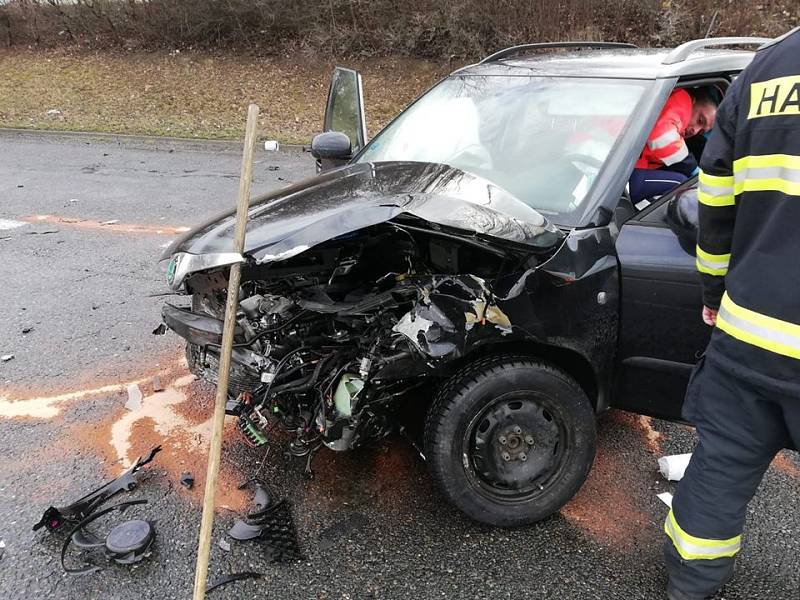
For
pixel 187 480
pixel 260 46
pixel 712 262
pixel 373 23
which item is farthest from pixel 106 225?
pixel 260 46

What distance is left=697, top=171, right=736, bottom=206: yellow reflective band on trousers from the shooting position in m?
1.78

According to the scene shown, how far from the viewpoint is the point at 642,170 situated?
2637mm

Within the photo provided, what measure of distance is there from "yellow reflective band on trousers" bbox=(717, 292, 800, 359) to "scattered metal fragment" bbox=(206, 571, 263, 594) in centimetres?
178

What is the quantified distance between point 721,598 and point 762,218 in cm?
133

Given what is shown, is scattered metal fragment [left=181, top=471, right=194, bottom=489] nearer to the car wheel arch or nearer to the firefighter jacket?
the car wheel arch

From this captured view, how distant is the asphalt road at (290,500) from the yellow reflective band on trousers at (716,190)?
4.42 ft

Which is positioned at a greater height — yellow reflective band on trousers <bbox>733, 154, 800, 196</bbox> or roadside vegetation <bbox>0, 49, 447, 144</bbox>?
yellow reflective band on trousers <bbox>733, 154, 800, 196</bbox>

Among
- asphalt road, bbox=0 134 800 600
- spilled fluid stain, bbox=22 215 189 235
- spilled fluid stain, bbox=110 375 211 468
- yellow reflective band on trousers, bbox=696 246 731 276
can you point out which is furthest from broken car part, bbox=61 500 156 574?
spilled fluid stain, bbox=22 215 189 235

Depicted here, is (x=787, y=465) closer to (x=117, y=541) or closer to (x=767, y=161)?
(x=767, y=161)

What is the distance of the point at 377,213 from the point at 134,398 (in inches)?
75.6

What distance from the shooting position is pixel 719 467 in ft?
6.07

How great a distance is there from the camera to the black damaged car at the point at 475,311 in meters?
2.19

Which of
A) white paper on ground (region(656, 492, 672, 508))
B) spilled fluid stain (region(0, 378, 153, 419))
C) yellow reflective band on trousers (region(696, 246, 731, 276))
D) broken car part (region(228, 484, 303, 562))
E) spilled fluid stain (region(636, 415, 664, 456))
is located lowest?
spilled fluid stain (region(636, 415, 664, 456))

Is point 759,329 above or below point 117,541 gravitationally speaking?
above
